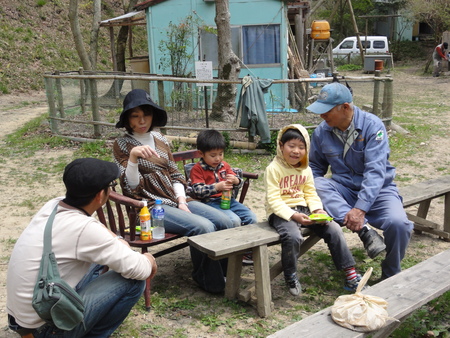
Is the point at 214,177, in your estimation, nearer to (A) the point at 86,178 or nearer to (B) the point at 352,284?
(B) the point at 352,284

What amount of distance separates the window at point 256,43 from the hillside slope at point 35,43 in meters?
8.70

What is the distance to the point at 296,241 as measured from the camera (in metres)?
3.49

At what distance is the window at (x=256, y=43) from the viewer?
12562 millimetres

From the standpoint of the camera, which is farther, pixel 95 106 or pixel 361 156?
pixel 95 106

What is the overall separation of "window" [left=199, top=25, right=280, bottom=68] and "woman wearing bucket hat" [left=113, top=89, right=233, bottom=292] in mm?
9285

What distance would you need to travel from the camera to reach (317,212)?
3699 mm

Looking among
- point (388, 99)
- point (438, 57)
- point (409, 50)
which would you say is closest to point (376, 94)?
point (388, 99)

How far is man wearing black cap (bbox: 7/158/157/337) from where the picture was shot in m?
2.40

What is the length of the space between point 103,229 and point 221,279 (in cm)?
147

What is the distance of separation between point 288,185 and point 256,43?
9.57 m

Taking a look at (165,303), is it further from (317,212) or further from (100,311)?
(317,212)

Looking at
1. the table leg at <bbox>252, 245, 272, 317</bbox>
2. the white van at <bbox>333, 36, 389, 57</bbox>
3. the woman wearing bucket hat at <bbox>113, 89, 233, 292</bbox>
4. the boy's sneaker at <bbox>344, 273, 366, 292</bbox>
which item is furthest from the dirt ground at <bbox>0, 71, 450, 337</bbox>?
the white van at <bbox>333, 36, 389, 57</bbox>

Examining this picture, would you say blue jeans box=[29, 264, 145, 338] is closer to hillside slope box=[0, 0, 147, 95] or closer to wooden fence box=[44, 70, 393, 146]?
wooden fence box=[44, 70, 393, 146]

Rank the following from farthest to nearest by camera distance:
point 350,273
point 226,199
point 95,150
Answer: point 95,150, point 226,199, point 350,273
